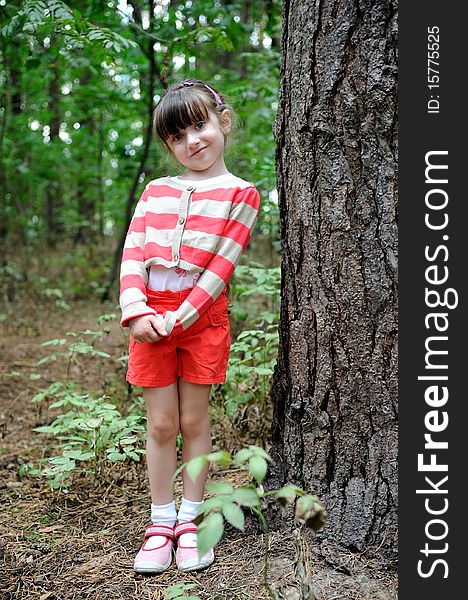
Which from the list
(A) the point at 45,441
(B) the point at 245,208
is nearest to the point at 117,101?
(A) the point at 45,441

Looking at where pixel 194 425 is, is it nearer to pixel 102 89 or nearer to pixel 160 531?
pixel 160 531

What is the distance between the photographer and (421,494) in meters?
1.92

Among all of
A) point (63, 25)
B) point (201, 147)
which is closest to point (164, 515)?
point (201, 147)

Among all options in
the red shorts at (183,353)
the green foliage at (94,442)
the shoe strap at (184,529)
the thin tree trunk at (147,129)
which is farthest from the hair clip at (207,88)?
the thin tree trunk at (147,129)

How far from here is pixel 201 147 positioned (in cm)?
227

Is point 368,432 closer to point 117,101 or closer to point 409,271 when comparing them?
point 409,271

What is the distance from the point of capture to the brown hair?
7.41 ft

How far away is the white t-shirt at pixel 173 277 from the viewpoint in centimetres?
226

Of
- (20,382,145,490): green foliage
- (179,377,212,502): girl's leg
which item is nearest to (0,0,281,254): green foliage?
(179,377,212,502): girl's leg

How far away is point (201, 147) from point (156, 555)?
61.5 inches

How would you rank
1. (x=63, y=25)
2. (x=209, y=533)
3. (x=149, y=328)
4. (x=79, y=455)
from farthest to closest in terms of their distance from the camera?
1. (x=63, y=25)
2. (x=79, y=455)
3. (x=149, y=328)
4. (x=209, y=533)

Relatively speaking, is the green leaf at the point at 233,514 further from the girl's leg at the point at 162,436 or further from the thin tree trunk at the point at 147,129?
the thin tree trunk at the point at 147,129

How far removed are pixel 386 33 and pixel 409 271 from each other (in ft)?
2.57

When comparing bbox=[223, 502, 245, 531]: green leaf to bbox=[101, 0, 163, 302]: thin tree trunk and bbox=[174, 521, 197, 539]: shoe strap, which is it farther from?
bbox=[101, 0, 163, 302]: thin tree trunk
